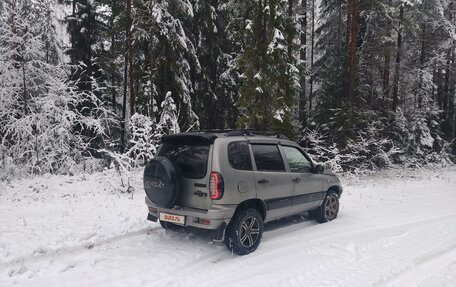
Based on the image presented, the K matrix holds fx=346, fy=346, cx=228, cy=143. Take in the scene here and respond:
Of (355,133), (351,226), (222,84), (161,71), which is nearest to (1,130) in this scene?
(161,71)

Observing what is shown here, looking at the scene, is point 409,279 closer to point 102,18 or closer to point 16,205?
point 16,205

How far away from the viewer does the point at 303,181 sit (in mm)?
7180

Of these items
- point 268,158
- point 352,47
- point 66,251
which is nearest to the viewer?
point 66,251

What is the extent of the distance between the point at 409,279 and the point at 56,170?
14696 mm

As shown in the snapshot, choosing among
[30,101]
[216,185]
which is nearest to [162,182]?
[216,185]

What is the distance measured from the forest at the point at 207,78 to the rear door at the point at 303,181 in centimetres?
531

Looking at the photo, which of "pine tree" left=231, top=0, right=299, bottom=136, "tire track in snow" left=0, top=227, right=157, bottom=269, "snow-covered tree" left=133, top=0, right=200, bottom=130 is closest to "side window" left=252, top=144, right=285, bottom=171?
"tire track in snow" left=0, top=227, right=157, bottom=269

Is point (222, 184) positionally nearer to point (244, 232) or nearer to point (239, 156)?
point (239, 156)

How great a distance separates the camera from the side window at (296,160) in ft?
23.0

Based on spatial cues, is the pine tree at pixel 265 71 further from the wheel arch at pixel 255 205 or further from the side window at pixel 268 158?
the wheel arch at pixel 255 205

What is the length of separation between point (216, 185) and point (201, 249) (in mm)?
1326

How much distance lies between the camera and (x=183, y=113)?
17.1 m

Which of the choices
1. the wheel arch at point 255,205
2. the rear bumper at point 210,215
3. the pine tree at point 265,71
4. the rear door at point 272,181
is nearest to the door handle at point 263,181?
the rear door at point 272,181

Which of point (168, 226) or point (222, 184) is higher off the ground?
point (222, 184)
